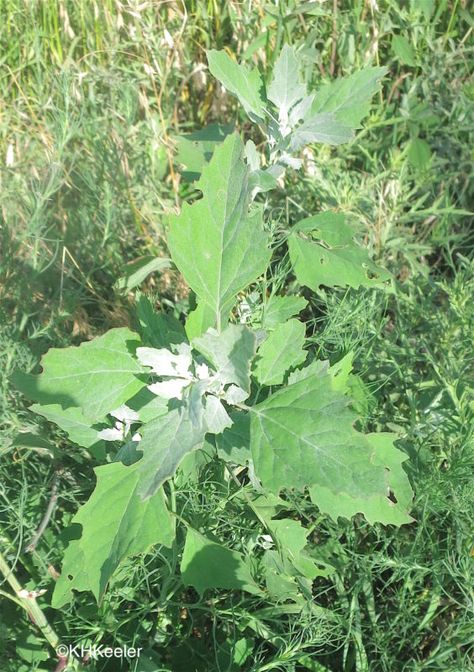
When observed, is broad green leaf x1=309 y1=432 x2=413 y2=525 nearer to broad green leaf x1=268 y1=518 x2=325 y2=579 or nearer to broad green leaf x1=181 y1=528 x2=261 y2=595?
broad green leaf x1=268 y1=518 x2=325 y2=579

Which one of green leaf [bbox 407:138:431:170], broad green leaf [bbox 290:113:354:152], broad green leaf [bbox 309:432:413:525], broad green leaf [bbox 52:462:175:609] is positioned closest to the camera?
broad green leaf [bbox 52:462:175:609]

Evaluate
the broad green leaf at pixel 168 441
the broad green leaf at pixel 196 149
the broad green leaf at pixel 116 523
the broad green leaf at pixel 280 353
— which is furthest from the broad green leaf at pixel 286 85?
the broad green leaf at pixel 116 523

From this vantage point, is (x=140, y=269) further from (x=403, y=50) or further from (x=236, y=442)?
(x=403, y=50)

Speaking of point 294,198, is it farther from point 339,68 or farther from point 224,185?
point 224,185

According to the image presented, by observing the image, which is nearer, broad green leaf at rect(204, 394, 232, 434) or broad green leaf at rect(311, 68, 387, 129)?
broad green leaf at rect(204, 394, 232, 434)

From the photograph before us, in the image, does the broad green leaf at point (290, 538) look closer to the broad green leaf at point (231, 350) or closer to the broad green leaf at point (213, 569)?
the broad green leaf at point (213, 569)

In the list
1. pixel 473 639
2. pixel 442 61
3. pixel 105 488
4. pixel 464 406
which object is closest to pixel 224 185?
pixel 105 488

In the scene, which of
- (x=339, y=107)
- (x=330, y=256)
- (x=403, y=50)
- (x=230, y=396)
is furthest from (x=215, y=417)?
(x=403, y=50)

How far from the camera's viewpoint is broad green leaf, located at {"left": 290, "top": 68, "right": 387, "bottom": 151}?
5.74 feet

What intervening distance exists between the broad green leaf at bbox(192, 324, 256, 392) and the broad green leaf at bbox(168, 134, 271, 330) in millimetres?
127

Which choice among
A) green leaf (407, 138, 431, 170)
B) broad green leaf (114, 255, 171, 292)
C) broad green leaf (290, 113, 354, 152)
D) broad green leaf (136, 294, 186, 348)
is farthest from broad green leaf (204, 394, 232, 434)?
green leaf (407, 138, 431, 170)

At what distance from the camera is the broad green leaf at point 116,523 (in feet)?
4.37

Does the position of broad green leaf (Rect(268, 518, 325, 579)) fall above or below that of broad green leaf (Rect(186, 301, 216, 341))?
below

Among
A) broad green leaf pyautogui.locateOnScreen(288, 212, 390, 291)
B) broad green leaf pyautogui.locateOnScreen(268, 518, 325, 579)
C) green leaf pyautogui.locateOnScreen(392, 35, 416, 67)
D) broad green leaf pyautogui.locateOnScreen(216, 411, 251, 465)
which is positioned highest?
green leaf pyautogui.locateOnScreen(392, 35, 416, 67)
